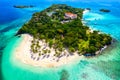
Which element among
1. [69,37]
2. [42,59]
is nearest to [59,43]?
[69,37]

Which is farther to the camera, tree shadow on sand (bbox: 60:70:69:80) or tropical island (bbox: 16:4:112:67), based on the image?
tropical island (bbox: 16:4:112:67)

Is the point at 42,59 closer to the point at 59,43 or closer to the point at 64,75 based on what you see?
the point at 59,43

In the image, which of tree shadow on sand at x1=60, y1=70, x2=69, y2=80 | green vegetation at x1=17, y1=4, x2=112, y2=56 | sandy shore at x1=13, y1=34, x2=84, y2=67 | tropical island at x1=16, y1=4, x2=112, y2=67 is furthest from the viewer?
green vegetation at x1=17, y1=4, x2=112, y2=56

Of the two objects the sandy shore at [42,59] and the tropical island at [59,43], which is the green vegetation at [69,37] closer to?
the tropical island at [59,43]

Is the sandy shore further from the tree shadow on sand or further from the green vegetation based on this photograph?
the tree shadow on sand

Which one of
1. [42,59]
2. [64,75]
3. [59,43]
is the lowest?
[64,75]

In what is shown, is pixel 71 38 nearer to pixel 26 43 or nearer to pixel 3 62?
pixel 26 43

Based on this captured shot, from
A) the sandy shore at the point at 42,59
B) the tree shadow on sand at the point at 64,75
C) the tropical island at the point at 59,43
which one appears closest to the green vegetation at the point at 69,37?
the tropical island at the point at 59,43

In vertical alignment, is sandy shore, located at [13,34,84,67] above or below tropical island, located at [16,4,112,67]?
below

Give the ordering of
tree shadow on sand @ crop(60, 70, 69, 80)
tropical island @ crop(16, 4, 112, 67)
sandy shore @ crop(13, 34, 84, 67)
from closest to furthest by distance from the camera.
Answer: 1. tree shadow on sand @ crop(60, 70, 69, 80)
2. sandy shore @ crop(13, 34, 84, 67)
3. tropical island @ crop(16, 4, 112, 67)

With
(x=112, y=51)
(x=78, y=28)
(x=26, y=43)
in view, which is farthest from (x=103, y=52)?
(x=26, y=43)

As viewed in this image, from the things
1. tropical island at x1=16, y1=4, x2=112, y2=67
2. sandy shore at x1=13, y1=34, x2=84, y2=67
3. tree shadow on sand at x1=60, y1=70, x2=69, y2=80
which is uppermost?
tropical island at x1=16, y1=4, x2=112, y2=67

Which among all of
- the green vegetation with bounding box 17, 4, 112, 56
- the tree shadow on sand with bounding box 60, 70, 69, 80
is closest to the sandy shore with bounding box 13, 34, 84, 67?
the green vegetation with bounding box 17, 4, 112, 56
